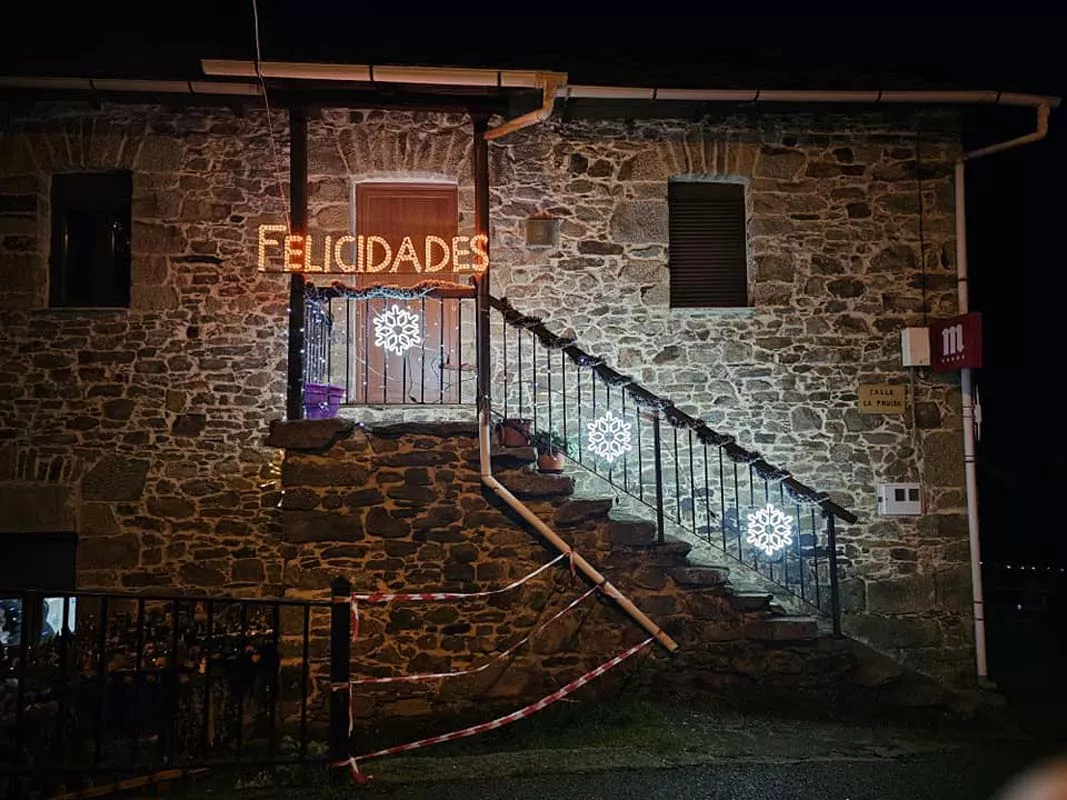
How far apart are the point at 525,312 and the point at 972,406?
443 cm

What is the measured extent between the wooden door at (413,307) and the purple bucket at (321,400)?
436 millimetres

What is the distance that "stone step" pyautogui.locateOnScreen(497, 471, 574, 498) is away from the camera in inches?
256

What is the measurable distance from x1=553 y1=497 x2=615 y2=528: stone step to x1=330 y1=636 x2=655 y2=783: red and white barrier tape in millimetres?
1044

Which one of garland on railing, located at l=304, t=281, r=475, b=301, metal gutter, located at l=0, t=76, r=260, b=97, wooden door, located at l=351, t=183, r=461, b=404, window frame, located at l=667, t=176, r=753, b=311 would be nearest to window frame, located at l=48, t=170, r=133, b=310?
metal gutter, located at l=0, t=76, r=260, b=97

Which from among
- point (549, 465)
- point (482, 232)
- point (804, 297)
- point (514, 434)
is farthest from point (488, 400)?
point (804, 297)

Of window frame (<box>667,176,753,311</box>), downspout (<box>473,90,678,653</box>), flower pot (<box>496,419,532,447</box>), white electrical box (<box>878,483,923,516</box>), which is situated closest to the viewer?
downspout (<box>473,90,678,653</box>)

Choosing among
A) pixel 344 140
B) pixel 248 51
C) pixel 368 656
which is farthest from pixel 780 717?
pixel 248 51

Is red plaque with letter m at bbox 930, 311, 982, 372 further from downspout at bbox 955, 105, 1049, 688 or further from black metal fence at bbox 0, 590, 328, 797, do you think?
black metal fence at bbox 0, 590, 328, 797

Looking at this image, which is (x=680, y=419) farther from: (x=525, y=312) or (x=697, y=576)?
(x=525, y=312)

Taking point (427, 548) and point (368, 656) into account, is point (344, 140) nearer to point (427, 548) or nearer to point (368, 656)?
point (427, 548)

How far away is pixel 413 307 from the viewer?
787cm

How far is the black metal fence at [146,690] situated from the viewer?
4.48 meters

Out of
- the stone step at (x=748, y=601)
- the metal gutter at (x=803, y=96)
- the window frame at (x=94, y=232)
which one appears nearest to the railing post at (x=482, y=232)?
the metal gutter at (x=803, y=96)

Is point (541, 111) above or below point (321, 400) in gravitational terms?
above
